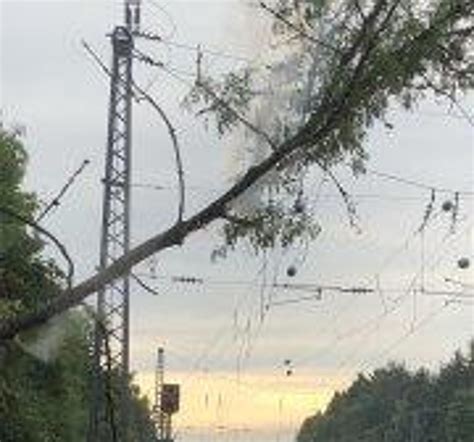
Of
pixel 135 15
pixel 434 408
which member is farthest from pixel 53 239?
pixel 434 408

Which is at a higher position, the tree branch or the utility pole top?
the utility pole top

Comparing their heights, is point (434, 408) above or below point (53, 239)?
above

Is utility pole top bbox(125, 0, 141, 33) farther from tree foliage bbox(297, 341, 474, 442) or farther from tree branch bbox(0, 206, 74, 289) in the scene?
tree foliage bbox(297, 341, 474, 442)

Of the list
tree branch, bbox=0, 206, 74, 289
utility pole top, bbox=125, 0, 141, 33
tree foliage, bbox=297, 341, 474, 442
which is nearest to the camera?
tree branch, bbox=0, 206, 74, 289

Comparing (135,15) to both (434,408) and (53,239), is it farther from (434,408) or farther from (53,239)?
(434,408)

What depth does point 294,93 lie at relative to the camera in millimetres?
7887

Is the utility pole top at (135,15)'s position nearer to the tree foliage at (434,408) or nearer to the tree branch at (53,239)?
the tree branch at (53,239)

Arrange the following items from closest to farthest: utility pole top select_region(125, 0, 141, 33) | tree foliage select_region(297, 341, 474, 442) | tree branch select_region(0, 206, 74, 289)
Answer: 1. tree branch select_region(0, 206, 74, 289)
2. utility pole top select_region(125, 0, 141, 33)
3. tree foliage select_region(297, 341, 474, 442)

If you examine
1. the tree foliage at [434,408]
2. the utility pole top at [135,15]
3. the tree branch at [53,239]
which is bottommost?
the tree branch at [53,239]

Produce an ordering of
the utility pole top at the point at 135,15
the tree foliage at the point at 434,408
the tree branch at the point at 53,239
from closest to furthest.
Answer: the tree branch at the point at 53,239 < the utility pole top at the point at 135,15 < the tree foliage at the point at 434,408

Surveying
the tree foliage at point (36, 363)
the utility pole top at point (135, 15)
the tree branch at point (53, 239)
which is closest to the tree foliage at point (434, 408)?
the tree foliage at point (36, 363)

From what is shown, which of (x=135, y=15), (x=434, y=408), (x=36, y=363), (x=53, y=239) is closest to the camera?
(x=53, y=239)

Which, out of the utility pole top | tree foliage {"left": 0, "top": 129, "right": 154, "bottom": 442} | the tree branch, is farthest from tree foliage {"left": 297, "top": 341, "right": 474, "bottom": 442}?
the tree branch

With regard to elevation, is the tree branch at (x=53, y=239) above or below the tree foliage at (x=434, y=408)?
below
